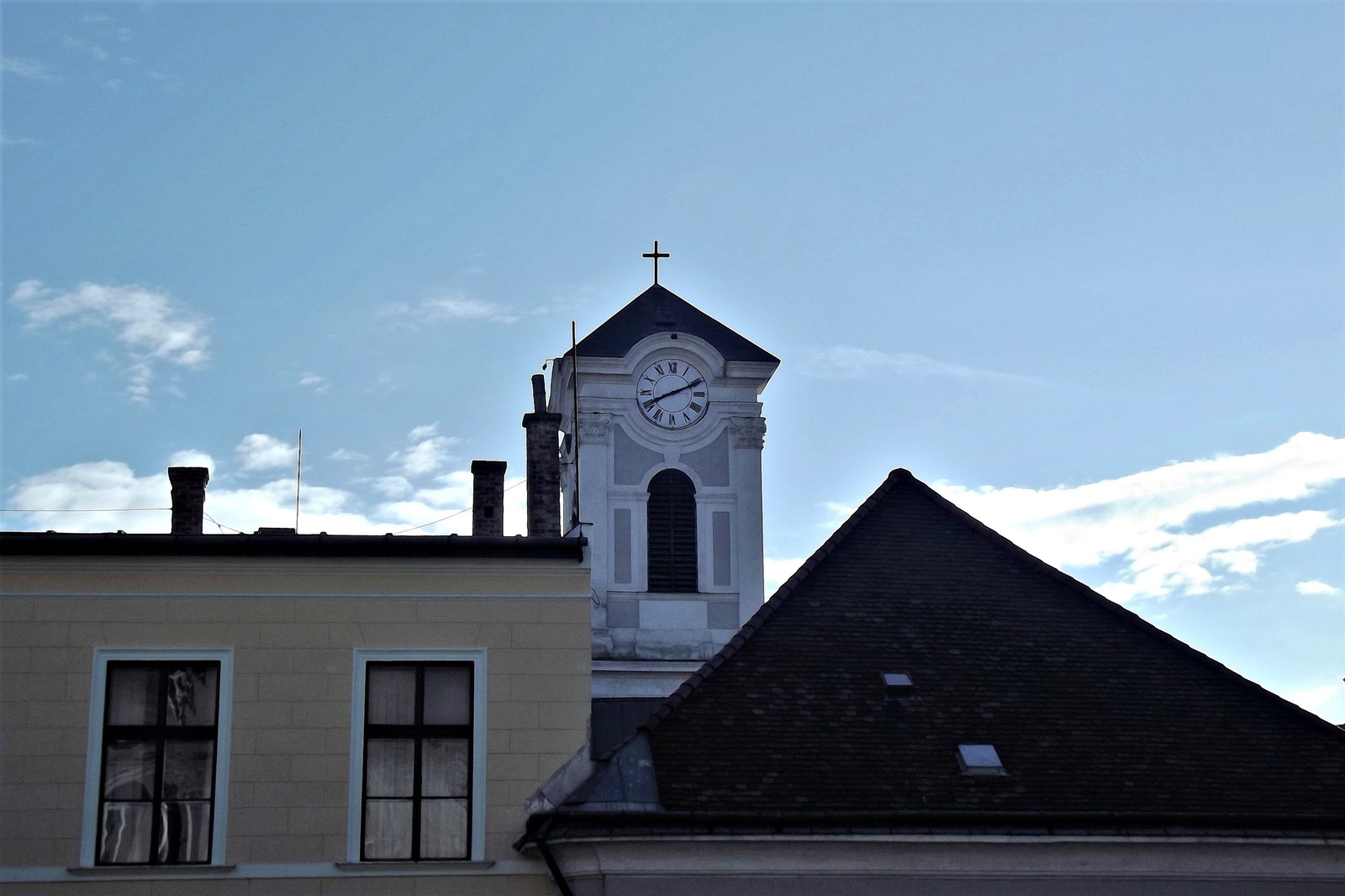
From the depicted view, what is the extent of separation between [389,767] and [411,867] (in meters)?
1.03

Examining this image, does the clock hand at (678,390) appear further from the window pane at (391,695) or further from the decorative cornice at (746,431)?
the window pane at (391,695)

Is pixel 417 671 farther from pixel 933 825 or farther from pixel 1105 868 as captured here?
pixel 1105 868

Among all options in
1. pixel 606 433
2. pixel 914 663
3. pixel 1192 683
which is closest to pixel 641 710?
pixel 914 663

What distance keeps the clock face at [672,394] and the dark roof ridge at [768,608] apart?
51.9ft

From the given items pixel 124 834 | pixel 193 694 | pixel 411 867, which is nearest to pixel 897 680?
pixel 411 867

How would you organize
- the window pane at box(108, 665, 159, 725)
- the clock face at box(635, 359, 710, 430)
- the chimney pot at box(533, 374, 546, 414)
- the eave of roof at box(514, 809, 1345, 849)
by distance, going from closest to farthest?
the eave of roof at box(514, 809, 1345, 849), the window pane at box(108, 665, 159, 725), the chimney pot at box(533, 374, 546, 414), the clock face at box(635, 359, 710, 430)

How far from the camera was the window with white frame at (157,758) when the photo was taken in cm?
1659

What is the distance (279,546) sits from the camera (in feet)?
57.3

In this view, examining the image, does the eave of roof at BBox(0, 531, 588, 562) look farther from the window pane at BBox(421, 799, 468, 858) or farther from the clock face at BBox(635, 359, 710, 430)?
the clock face at BBox(635, 359, 710, 430)

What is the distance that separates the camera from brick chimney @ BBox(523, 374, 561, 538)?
19.6 metres

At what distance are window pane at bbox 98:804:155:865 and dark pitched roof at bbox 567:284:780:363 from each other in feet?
68.4

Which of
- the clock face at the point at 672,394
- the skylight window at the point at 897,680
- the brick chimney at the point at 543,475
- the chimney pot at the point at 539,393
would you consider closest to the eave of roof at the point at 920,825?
the skylight window at the point at 897,680

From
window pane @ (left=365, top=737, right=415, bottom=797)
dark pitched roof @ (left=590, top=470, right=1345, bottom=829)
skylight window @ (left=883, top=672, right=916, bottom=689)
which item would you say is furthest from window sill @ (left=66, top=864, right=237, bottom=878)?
skylight window @ (left=883, top=672, right=916, bottom=689)

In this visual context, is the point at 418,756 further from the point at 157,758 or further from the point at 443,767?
the point at 157,758
